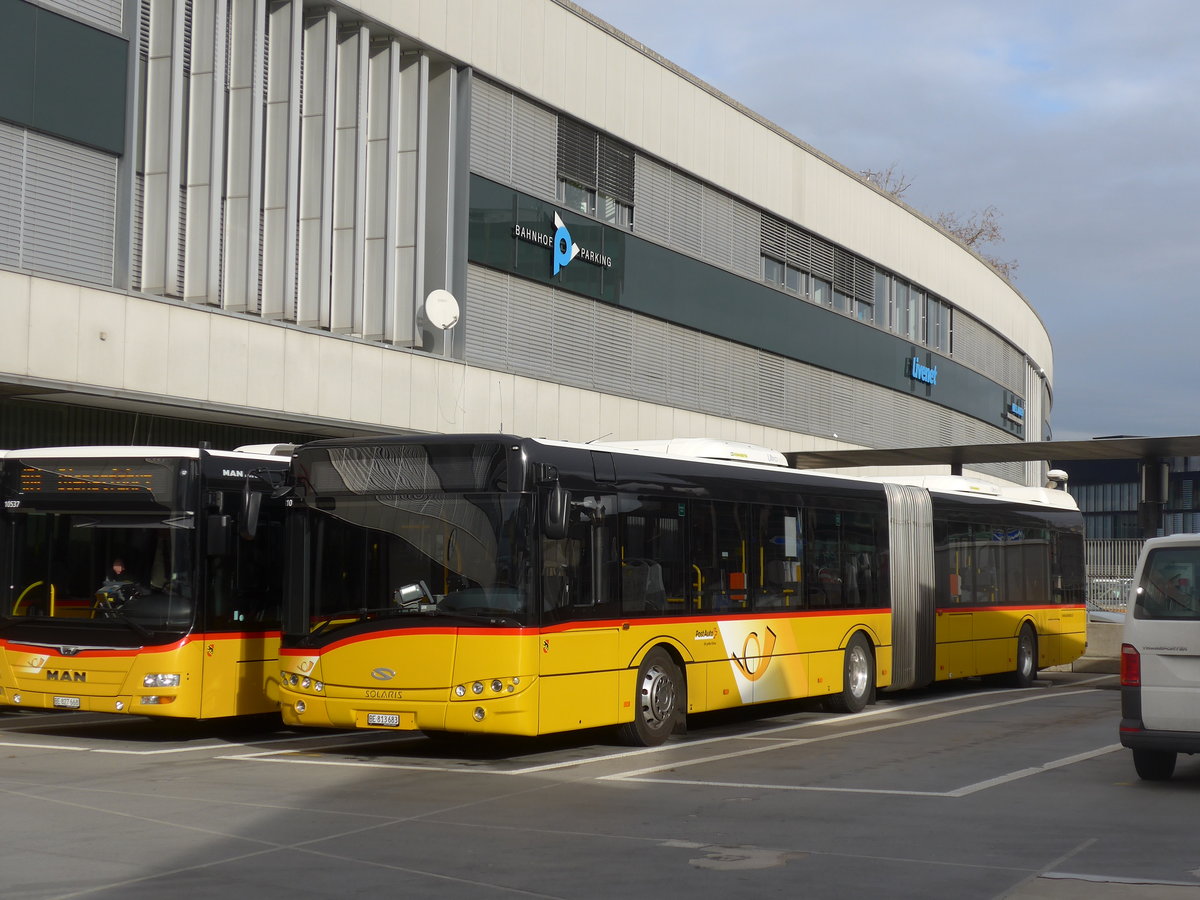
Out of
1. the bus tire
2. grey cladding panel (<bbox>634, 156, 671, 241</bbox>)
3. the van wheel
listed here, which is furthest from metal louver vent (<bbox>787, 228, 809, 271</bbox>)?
the van wheel

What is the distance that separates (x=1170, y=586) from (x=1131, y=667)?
67 centimetres

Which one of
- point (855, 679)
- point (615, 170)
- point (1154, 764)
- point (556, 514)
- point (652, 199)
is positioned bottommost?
point (1154, 764)

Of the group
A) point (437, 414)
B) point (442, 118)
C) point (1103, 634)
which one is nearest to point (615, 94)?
point (442, 118)

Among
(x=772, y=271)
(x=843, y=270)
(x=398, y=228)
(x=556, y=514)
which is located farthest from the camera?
(x=843, y=270)

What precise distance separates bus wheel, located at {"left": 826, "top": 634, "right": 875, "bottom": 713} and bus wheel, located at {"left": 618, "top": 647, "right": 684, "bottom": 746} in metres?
4.08

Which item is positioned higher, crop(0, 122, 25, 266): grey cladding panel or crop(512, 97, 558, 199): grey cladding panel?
crop(512, 97, 558, 199): grey cladding panel

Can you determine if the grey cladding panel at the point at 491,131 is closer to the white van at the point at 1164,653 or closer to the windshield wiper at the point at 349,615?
the windshield wiper at the point at 349,615

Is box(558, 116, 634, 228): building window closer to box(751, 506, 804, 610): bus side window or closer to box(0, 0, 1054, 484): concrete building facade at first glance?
box(0, 0, 1054, 484): concrete building facade

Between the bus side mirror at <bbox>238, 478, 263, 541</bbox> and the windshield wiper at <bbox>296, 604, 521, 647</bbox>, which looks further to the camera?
the bus side mirror at <bbox>238, 478, 263, 541</bbox>

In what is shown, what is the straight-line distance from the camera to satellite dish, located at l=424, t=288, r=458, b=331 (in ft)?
82.7

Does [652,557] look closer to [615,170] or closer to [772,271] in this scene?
[615,170]

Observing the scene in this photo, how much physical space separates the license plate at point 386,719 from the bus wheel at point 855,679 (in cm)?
699

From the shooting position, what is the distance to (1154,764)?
11.4 m

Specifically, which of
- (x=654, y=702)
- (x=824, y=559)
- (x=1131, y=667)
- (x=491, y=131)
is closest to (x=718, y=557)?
(x=654, y=702)
